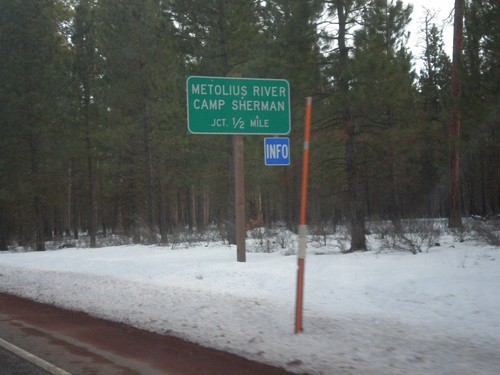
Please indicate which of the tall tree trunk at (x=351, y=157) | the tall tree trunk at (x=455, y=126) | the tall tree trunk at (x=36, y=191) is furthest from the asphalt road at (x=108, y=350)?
the tall tree trunk at (x=36, y=191)

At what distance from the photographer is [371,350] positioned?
6566mm

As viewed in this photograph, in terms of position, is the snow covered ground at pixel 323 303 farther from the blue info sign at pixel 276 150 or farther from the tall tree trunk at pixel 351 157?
the blue info sign at pixel 276 150

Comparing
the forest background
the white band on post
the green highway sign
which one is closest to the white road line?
the white band on post

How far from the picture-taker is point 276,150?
13.7m

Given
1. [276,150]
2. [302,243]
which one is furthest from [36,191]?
[302,243]

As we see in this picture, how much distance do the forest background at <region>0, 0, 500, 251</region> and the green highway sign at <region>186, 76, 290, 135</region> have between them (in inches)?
83.8

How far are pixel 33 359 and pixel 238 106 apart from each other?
882cm

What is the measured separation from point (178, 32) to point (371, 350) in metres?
19.2

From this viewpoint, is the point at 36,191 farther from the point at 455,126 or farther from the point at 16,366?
the point at 16,366

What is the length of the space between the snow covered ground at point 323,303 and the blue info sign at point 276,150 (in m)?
2.74

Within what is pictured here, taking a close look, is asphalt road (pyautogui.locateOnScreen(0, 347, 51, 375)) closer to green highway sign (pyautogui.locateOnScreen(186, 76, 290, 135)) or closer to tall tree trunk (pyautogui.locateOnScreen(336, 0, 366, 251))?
green highway sign (pyautogui.locateOnScreen(186, 76, 290, 135))

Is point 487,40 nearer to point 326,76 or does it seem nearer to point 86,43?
point 326,76

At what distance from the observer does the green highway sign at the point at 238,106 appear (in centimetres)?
1404

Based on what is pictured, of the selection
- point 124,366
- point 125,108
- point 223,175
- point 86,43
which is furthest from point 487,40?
point 86,43
